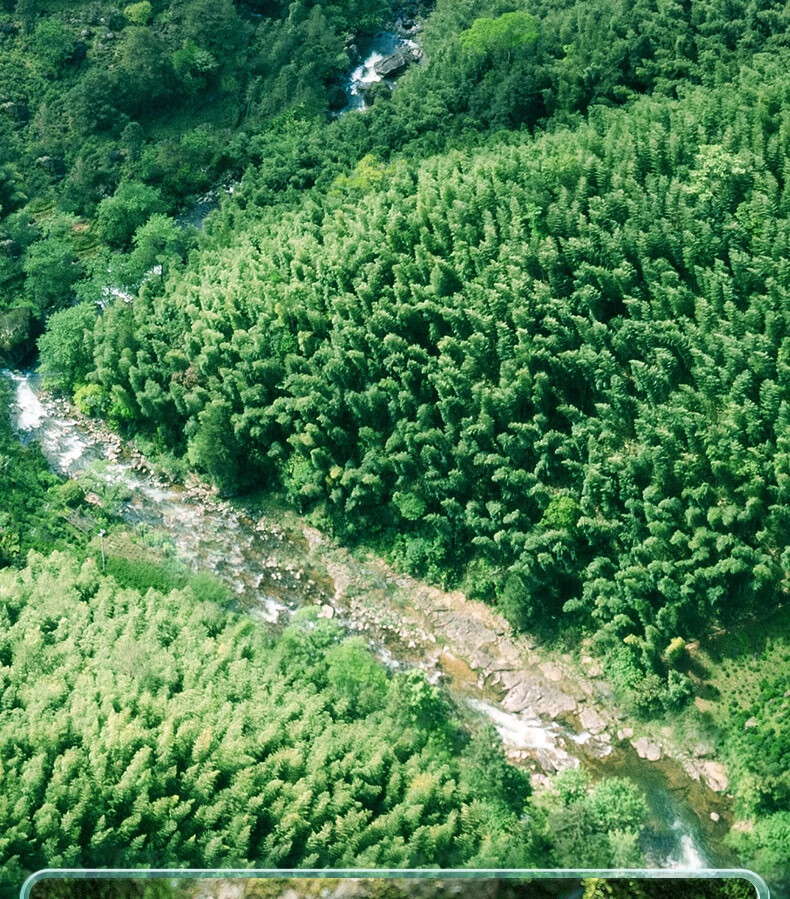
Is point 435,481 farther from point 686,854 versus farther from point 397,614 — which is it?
point 686,854

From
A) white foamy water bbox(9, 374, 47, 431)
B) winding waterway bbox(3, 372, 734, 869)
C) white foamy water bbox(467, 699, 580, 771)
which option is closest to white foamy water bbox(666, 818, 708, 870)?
winding waterway bbox(3, 372, 734, 869)

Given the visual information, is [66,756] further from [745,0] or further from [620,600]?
[745,0]

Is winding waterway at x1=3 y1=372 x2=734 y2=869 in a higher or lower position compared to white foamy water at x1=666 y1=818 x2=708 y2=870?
higher

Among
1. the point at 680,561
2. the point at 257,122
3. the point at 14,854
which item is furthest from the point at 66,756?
the point at 257,122

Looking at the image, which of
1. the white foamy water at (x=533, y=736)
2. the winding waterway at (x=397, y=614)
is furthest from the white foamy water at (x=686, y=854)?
the white foamy water at (x=533, y=736)

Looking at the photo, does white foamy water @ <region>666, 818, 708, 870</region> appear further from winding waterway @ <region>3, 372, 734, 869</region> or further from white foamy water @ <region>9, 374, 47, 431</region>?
white foamy water @ <region>9, 374, 47, 431</region>

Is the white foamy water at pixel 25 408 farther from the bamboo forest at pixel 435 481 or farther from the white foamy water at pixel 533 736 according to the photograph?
the white foamy water at pixel 533 736
